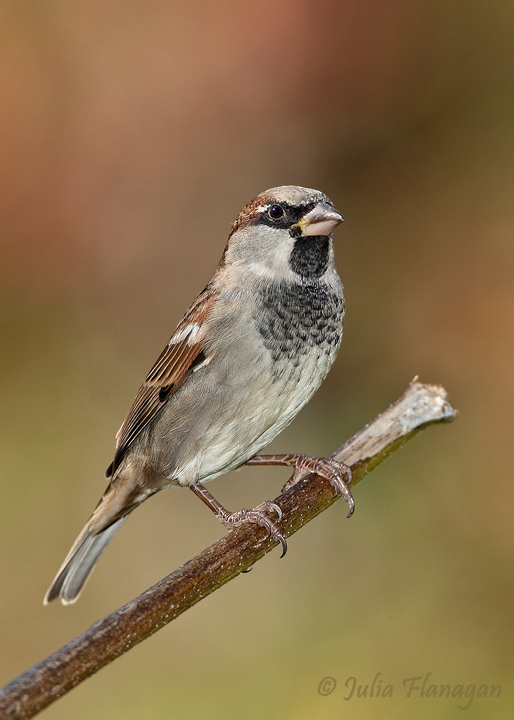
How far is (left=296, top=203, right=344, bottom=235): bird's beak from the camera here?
8.39 feet

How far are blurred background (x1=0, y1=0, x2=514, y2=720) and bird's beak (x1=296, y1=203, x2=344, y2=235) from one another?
175 cm

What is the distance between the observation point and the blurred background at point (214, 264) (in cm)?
387

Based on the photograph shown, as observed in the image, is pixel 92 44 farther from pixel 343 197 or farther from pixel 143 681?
pixel 143 681

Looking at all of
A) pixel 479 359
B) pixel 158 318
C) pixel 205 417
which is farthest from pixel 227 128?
pixel 205 417

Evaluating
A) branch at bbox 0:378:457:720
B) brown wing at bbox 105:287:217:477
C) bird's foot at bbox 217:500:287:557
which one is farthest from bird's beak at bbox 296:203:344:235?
bird's foot at bbox 217:500:287:557

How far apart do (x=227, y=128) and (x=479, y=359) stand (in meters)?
2.15

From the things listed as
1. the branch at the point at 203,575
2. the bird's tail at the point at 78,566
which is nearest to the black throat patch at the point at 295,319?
the branch at the point at 203,575

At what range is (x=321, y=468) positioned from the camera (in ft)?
9.38

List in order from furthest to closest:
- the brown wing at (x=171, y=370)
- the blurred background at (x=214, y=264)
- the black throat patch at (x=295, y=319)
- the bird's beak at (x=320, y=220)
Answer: the blurred background at (x=214, y=264)
the brown wing at (x=171, y=370)
the black throat patch at (x=295, y=319)
the bird's beak at (x=320, y=220)

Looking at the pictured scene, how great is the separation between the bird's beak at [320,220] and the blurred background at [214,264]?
68.9 inches

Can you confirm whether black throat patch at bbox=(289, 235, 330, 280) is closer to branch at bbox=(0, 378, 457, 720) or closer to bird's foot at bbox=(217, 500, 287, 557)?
branch at bbox=(0, 378, 457, 720)

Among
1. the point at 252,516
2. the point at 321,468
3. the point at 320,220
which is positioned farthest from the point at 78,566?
the point at 320,220

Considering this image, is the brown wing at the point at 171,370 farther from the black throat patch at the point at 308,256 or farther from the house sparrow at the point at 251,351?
the black throat patch at the point at 308,256

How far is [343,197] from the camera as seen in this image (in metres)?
4.43
